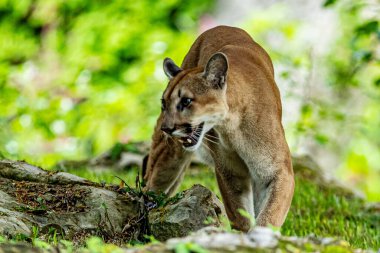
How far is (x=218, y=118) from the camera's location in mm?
5551

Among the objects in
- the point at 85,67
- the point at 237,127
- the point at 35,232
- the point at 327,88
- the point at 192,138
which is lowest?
the point at 35,232

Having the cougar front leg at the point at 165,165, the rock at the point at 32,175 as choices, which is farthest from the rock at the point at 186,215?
the cougar front leg at the point at 165,165

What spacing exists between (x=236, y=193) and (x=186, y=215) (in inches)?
47.8

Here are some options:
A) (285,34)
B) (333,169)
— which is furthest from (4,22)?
(333,169)

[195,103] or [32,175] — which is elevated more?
[195,103]

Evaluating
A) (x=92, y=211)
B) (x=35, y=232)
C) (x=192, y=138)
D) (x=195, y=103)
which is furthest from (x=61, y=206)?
(x=195, y=103)

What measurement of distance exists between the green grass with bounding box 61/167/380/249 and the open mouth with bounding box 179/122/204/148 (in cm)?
125

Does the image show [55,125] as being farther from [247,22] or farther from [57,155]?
[247,22]

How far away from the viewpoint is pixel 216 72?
18.2ft

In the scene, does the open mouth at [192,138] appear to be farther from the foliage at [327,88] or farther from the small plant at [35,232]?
the foliage at [327,88]

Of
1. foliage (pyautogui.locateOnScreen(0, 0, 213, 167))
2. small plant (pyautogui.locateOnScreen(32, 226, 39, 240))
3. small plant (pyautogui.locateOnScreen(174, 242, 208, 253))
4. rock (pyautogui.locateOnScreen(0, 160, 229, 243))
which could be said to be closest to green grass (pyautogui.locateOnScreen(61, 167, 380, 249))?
rock (pyautogui.locateOnScreen(0, 160, 229, 243))

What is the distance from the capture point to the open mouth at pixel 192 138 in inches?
214

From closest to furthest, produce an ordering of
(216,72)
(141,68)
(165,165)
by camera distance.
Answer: (216,72) → (165,165) → (141,68)

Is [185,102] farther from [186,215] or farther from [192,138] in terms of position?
[186,215]
